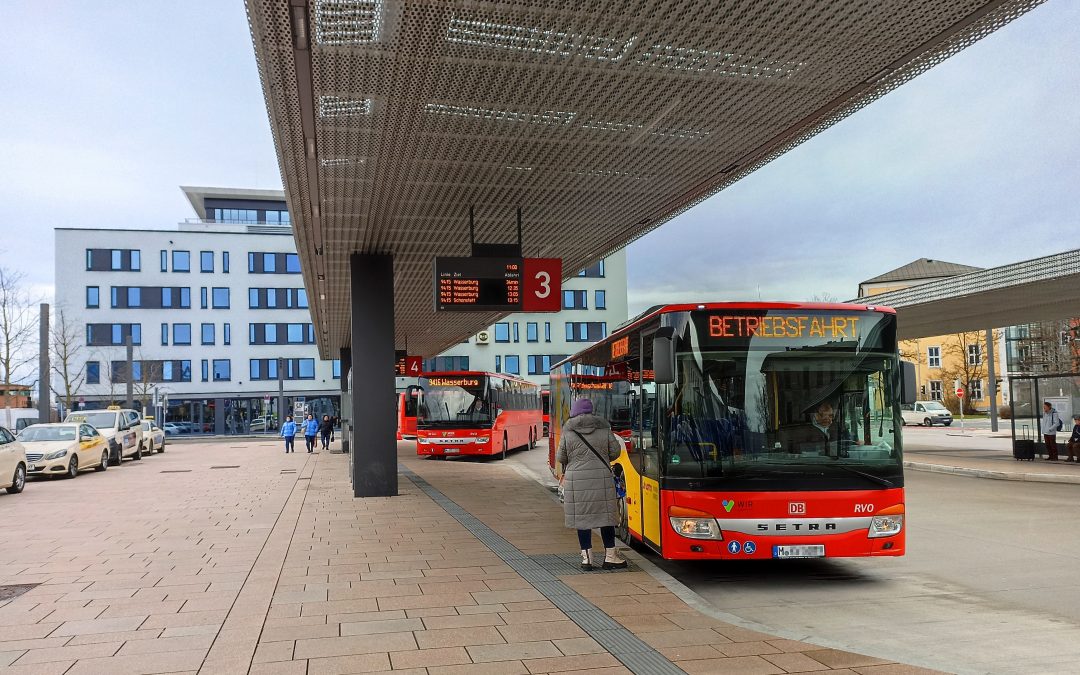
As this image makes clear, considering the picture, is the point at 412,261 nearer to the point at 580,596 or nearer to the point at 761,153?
the point at 761,153

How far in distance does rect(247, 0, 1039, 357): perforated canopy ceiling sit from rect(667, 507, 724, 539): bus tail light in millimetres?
4361

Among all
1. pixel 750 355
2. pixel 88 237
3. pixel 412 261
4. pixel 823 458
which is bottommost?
pixel 823 458

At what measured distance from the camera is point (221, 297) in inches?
2675

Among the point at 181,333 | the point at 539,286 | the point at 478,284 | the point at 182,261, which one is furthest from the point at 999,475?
the point at 182,261

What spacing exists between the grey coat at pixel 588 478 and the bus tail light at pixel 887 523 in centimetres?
241

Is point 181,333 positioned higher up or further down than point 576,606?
higher up

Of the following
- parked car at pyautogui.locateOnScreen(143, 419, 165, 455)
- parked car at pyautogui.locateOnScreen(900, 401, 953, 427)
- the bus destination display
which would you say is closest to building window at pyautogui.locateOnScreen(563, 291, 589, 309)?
parked car at pyautogui.locateOnScreen(900, 401, 953, 427)

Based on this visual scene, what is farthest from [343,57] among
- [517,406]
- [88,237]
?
[88,237]

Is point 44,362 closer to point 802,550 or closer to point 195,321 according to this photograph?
point 802,550

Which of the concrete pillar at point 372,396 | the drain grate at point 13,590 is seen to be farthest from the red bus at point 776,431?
the concrete pillar at point 372,396

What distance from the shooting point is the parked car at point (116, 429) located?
2964 cm

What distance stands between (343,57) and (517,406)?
26.5 meters

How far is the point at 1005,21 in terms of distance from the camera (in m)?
8.17

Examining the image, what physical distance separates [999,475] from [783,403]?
14743mm
